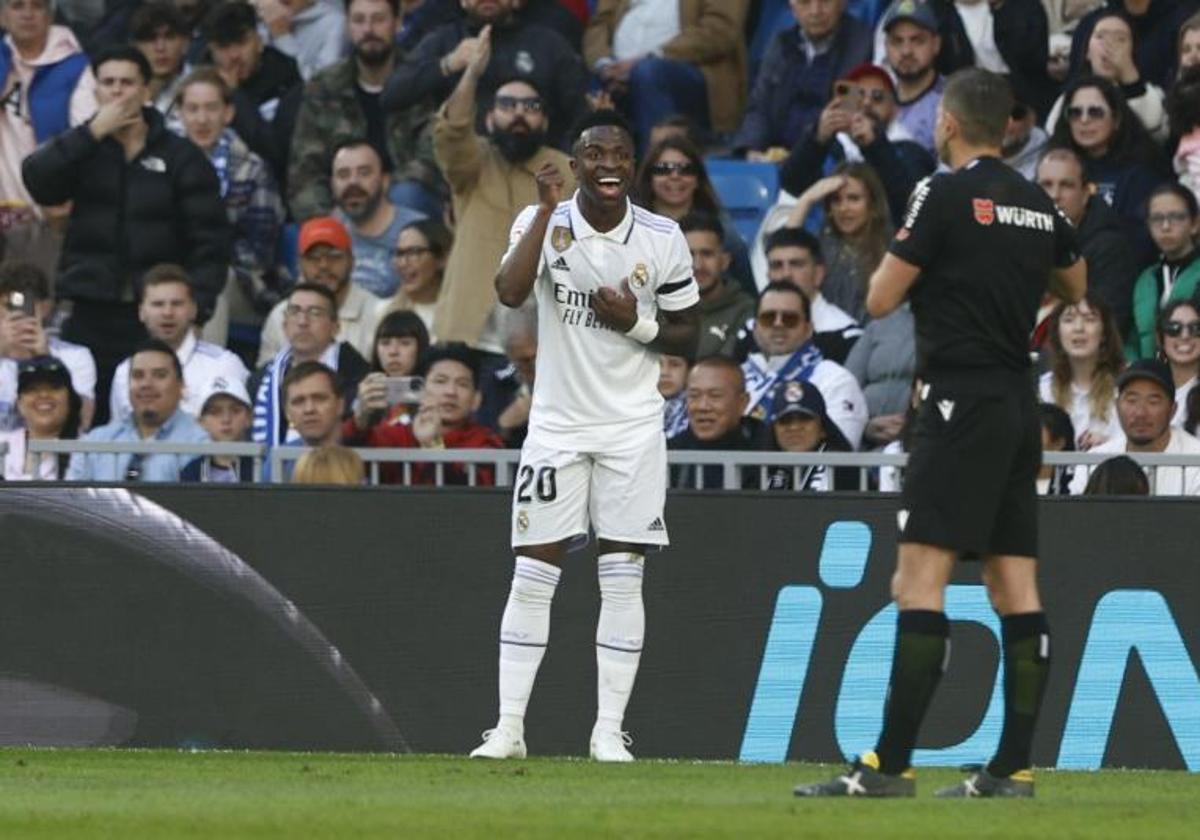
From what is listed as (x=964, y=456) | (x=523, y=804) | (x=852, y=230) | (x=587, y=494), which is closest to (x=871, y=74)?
(x=852, y=230)

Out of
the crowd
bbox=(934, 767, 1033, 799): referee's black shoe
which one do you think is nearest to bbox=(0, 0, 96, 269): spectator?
the crowd

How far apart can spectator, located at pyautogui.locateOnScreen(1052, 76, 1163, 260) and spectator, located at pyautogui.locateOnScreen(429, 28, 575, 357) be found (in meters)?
2.84

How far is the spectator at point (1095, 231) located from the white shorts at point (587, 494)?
4.66 m

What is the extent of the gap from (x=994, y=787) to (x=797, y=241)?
22.3ft

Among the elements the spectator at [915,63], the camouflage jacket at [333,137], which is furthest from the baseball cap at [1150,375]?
the camouflage jacket at [333,137]

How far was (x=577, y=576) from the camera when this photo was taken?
1284cm

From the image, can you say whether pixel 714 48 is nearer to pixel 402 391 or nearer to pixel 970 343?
pixel 402 391

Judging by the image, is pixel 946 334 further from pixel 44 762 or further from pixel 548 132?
pixel 548 132

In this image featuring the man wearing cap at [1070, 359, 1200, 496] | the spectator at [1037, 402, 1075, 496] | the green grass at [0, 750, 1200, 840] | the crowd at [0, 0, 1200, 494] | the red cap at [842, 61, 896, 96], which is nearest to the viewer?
the green grass at [0, 750, 1200, 840]

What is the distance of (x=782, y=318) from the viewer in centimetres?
1481

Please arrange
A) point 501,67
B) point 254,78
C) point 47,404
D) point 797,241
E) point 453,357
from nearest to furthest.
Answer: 1. point 453,357
2. point 47,404
3. point 797,241
4. point 501,67
5. point 254,78

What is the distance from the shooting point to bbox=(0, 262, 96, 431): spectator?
1537 centimetres

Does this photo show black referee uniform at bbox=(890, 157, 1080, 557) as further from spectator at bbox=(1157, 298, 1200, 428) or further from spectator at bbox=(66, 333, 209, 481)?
spectator at bbox=(66, 333, 209, 481)

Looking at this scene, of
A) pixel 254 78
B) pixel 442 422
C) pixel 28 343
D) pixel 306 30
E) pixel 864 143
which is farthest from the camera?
pixel 306 30
